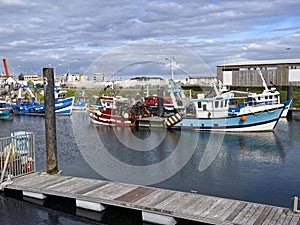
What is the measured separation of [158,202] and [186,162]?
883 cm

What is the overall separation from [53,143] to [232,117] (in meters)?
19.5

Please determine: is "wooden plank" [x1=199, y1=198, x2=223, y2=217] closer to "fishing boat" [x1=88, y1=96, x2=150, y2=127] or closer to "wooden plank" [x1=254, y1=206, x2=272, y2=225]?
"wooden plank" [x1=254, y1=206, x2=272, y2=225]

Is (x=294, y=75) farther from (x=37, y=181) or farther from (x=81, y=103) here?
(x=37, y=181)

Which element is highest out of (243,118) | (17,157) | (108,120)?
(17,157)

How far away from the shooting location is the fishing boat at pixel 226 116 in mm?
29609

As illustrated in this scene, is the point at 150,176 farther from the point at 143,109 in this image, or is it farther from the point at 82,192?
the point at 143,109

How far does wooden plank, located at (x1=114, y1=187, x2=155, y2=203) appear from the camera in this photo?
33.1 feet

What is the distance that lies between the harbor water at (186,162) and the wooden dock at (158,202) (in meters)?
0.61

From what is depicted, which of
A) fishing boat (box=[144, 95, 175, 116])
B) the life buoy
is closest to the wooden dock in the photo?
the life buoy

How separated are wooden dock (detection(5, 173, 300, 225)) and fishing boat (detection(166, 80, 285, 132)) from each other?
19694mm

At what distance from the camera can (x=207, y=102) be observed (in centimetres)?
3019

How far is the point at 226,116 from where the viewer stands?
3030 centimetres

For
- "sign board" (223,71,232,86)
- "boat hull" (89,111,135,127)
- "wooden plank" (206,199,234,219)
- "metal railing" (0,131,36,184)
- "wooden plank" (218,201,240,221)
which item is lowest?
"boat hull" (89,111,135,127)

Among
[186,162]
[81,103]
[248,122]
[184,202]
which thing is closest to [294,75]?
[248,122]
